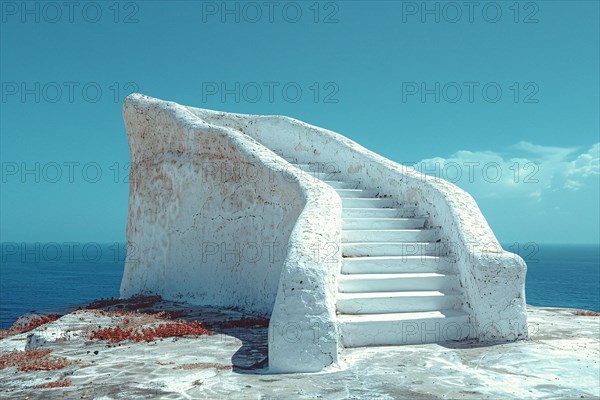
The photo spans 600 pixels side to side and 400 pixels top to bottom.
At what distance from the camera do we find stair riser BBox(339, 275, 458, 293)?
6379 mm

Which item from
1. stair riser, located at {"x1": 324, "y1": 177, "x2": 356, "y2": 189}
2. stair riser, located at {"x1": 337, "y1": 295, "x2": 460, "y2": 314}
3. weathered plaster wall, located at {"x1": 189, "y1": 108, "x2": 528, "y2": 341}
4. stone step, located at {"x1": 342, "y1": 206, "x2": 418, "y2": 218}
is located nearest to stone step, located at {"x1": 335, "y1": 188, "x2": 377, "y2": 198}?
weathered plaster wall, located at {"x1": 189, "y1": 108, "x2": 528, "y2": 341}

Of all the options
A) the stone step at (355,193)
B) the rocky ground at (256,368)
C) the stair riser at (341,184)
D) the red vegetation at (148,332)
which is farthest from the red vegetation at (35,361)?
the stair riser at (341,184)

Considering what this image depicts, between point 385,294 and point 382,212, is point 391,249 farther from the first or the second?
point 382,212

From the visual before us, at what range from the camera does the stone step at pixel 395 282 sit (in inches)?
251

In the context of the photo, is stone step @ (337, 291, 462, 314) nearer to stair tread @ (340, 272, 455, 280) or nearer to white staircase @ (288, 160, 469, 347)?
white staircase @ (288, 160, 469, 347)

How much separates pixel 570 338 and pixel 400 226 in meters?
2.59

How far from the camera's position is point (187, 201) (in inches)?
385

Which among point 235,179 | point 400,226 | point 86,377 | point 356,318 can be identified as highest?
point 235,179

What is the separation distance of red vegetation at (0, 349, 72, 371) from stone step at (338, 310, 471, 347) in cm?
280

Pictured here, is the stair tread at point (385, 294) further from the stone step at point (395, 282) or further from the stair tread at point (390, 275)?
the stair tread at point (390, 275)

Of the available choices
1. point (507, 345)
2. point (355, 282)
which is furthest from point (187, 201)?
point (507, 345)

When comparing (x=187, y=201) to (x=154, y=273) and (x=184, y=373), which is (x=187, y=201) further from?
(x=184, y=373)

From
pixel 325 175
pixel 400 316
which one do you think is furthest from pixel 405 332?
pixel 325 175

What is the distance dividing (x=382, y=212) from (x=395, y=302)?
7.79ft
